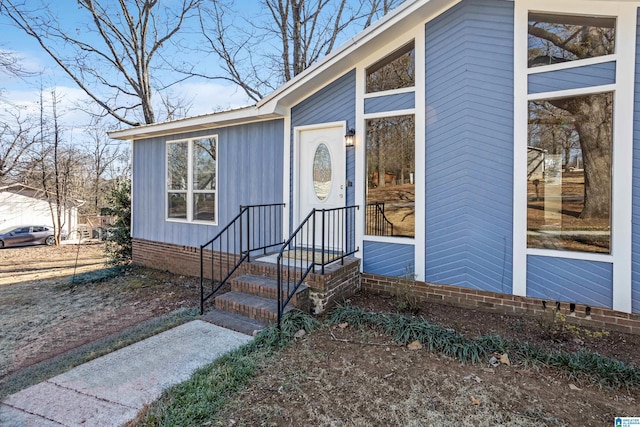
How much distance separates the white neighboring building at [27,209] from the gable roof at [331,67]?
18.3 m

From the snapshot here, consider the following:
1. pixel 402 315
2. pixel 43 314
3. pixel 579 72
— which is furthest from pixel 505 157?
pixel 43 314

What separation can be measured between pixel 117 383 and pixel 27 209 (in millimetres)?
24482

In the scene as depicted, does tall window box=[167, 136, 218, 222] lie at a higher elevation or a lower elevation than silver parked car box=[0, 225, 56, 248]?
higher

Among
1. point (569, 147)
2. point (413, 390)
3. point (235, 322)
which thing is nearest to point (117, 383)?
point (235, 322)

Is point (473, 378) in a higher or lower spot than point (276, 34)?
lower

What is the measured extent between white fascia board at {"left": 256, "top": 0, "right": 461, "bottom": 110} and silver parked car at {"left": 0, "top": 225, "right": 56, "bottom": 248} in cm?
1795

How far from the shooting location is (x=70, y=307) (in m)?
5.78

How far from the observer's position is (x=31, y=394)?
2723mm

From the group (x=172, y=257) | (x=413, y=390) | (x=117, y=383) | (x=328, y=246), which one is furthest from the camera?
(x=172, y=257)

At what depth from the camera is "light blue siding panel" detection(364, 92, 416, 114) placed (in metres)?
4.79

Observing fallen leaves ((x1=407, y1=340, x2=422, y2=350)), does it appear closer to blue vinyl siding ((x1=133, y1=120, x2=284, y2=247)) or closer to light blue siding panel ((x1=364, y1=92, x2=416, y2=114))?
light blue siding panel ((x1=364, y1=92, x2=416, y2=114))

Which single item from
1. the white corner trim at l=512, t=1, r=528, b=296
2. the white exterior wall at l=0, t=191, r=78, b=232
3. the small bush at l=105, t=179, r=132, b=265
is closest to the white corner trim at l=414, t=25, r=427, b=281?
the white corner trim at l=512, t=1, r=528, b=296

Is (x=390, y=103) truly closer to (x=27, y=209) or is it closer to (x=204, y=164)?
(x=204, y=164)

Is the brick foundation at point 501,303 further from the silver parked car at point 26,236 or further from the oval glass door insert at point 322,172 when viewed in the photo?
the silver parked car at point 26,236
